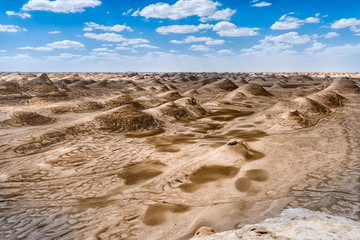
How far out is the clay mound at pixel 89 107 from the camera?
76.6 ft

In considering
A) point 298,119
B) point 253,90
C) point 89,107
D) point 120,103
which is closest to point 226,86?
point 253,90

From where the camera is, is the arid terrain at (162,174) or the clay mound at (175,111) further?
the clay mound at (175,111)

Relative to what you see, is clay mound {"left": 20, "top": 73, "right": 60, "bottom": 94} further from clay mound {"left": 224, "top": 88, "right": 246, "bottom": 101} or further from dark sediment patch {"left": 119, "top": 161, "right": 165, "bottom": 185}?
dark sediment patch {"left": 119, "top": 161, "right": 165, "bottom": 185}

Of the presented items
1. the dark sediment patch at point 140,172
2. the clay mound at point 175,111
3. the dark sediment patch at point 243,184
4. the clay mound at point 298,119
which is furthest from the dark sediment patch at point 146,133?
the clay mound at point 298,119

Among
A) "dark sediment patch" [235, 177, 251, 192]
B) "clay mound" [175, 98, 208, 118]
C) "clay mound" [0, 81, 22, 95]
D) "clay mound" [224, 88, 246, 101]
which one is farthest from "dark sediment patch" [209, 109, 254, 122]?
"clay mound" [0, 81, 22, 95]

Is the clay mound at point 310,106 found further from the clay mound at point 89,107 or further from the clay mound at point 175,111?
the clay mound at point 89,107

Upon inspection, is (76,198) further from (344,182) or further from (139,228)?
(344,182)

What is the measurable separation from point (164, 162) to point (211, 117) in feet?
38.9

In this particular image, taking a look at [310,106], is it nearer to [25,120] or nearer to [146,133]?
[146,133]

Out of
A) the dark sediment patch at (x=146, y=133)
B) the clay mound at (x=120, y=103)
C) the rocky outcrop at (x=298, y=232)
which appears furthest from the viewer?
the clay mound at (x=120, y=103)

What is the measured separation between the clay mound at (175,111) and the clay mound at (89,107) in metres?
8.36

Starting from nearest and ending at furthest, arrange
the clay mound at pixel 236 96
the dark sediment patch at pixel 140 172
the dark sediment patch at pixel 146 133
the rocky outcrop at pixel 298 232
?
the rocky outcrop at pixel 298 232 < the dark sediment patch at pixel 140 172 < the dark sediment patch at pixel 146 133 < the clay mound at pixel 236 96

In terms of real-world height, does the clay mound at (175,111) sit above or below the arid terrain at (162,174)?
above

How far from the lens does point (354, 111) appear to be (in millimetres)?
21672
